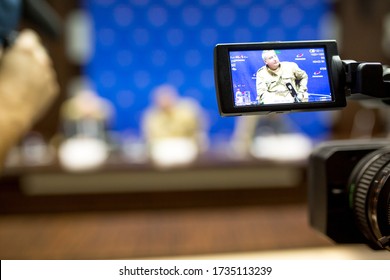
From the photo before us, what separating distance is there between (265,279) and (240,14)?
5881 millimetres

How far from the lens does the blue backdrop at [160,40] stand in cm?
625

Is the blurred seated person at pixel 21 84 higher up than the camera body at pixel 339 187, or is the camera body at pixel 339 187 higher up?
the blurred seated person at pixel 21 84

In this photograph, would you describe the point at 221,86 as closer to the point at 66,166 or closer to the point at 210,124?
the point at 66,166

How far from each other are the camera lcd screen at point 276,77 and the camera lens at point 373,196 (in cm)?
15

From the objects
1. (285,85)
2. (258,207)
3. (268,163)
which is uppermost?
(285,85)

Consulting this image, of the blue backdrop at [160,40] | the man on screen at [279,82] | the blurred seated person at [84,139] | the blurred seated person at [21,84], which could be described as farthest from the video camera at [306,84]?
the blue backdrop at [160,40]

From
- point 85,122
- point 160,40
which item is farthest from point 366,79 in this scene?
point 160,40

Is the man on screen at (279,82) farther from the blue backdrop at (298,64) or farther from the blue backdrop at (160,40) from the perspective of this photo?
the blue backdrop at (160,40)

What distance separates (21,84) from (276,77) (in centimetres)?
49

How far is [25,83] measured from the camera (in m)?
0.97

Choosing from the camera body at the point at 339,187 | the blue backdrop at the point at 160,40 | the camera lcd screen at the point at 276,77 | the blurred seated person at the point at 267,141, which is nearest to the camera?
the camera lcd screen at the point at 276,77

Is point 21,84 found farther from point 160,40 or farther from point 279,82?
point 160,40

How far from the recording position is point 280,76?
725 mm

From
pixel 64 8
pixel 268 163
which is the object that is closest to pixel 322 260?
pixel 268 163
